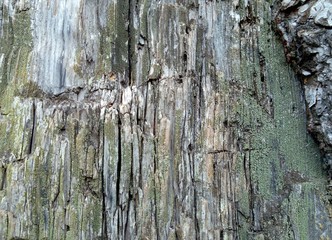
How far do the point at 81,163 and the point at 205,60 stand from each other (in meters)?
0.63

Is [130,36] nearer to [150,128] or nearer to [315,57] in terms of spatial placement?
[150,128]

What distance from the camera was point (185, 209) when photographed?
5.80 ft

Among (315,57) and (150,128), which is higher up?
(315,57)

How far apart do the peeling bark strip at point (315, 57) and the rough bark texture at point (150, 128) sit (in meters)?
0.06

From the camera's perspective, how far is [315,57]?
6.40 ft

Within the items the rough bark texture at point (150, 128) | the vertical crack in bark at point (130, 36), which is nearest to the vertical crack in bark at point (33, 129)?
the rough bark texture at point (150, 128)

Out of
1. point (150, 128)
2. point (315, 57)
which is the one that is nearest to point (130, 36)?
point (150, 128)

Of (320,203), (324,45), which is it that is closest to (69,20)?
(324,45)

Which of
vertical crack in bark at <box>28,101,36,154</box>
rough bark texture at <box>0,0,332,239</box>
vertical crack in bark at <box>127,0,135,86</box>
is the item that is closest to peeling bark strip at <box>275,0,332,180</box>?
rough bark texture at <box>0,0,332,239</box>

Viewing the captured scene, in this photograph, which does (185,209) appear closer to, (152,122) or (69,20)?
(152,122)

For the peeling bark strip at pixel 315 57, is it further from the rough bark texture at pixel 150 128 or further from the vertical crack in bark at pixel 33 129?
the vertical crack in bark at pixel 33 129

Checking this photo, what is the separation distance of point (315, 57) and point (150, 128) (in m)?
0.74

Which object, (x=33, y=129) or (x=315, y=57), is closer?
(x=33, y=129)

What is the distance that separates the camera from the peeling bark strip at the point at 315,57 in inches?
76.0
